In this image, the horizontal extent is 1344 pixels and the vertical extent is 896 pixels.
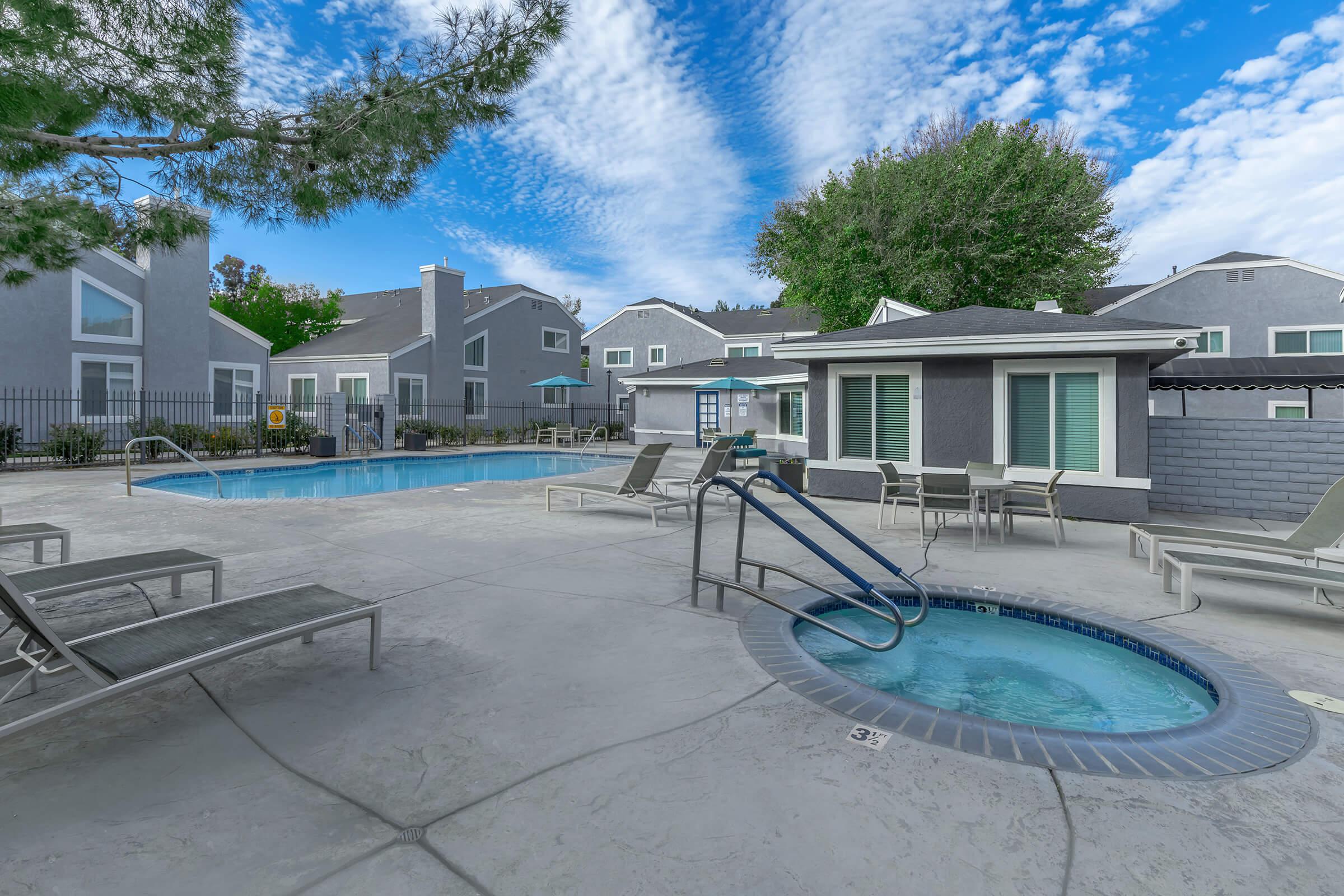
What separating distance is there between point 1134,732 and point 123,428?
79.8ft

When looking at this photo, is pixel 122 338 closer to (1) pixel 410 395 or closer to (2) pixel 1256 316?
(1) pixel 410 395

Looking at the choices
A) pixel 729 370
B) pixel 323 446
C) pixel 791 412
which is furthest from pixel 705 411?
pixel 323 446

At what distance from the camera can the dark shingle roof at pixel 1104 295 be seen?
1037 inches

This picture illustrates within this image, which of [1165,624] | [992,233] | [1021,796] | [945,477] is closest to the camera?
[1021,796]

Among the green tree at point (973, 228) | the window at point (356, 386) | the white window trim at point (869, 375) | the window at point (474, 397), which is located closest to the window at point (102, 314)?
the window at point (356, 386)

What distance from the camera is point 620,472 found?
50.1ft

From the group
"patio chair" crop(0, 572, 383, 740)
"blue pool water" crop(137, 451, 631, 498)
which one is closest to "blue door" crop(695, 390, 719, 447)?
"blue pool water" crop(137, 451, 631, 498)

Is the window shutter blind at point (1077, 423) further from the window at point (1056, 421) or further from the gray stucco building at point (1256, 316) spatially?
the gray stucco building at point (1256, 316)

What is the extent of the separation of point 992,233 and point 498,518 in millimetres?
24299

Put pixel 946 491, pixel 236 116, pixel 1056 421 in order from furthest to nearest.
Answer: pixel 1056 421 → pixel 946 491 → pixel 236 116

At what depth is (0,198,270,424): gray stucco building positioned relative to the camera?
1736 cm

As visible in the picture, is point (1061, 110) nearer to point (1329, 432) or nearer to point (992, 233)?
point (992, 233)

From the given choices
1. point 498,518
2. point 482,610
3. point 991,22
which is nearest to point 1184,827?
point 482,610

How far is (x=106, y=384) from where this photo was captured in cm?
1912
